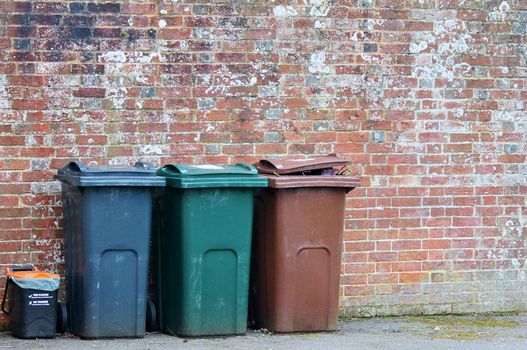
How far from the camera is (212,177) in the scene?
25.5 ft

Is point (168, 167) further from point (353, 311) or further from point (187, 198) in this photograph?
point (353, 311)

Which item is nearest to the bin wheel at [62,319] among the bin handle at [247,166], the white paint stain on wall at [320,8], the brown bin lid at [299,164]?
the bin handle at [247,166]

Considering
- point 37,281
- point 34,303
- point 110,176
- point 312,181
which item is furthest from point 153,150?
A: point 34,303

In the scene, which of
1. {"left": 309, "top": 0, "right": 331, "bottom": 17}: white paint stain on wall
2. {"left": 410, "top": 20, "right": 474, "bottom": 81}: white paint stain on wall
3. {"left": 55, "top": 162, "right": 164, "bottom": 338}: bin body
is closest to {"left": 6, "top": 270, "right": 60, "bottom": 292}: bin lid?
{"left": 55, "top": 162, "right": 164, "bottom": 338}: bin body

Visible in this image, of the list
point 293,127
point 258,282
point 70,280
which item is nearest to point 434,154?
A: point 293,127

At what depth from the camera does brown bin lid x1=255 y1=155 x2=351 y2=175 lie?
8094 mm

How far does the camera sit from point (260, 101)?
875 centimetres

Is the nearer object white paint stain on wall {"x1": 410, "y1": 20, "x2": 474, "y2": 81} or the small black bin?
the small black bin

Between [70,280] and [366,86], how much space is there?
2.98 m

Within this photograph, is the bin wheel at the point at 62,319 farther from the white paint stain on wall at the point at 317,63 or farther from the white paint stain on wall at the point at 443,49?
the white paint stain on wall at the point at 443,49

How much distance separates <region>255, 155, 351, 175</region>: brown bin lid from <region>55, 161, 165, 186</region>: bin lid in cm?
94

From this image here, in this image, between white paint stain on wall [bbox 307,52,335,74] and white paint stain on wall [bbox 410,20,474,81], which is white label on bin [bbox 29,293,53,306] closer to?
white paint stain on wall [bbox 307,52,335,74]

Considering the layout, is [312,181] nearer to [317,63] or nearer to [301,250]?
[301,250]

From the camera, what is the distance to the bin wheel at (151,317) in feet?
26.5
